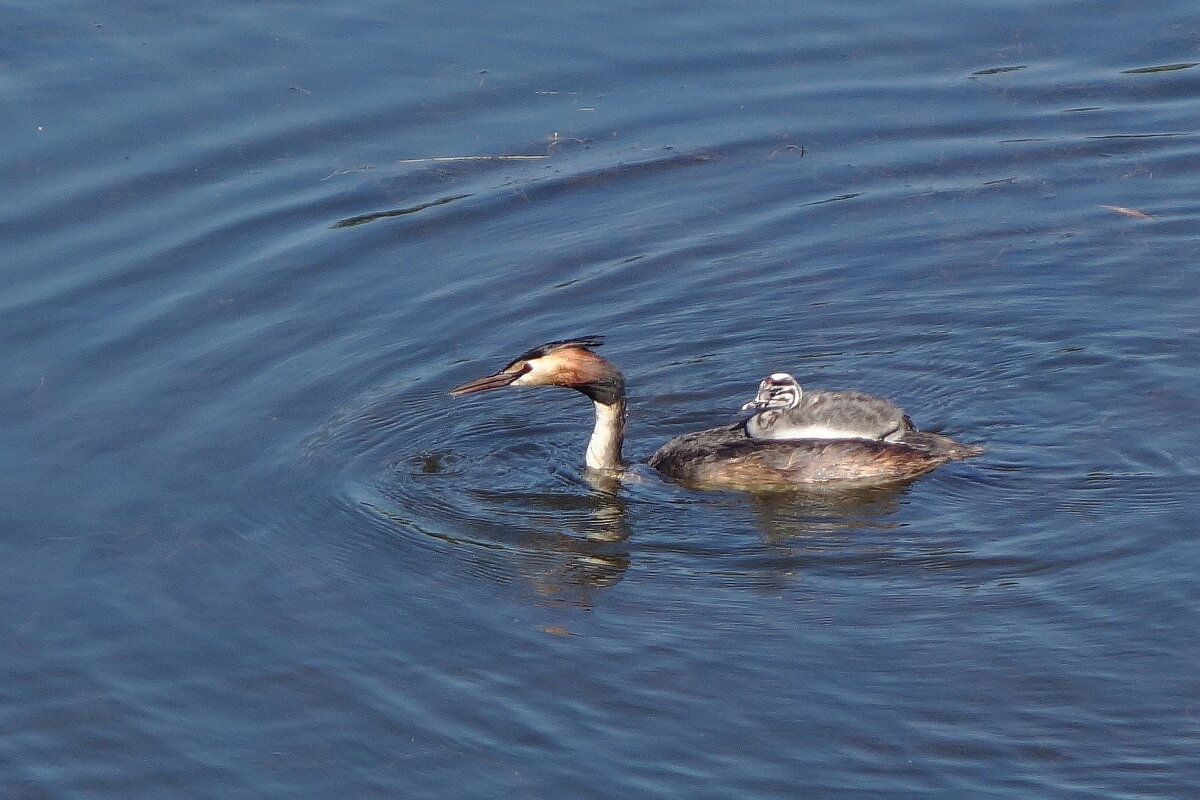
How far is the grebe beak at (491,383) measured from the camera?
9836 millimetres

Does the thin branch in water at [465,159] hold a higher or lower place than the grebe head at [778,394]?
higher

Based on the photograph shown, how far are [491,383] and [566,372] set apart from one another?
446 mm

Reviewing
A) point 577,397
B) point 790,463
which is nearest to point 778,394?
point 790,463

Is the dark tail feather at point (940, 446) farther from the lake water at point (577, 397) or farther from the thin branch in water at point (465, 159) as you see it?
the thin branch in water at point (465, 159)

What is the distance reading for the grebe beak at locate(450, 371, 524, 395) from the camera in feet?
32.3

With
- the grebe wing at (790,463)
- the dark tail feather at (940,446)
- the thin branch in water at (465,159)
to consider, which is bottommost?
the grebe wing at (790,463)

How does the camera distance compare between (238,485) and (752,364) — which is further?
(752,364)

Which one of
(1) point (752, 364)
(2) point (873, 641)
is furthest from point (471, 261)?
(2) point (873, 641)

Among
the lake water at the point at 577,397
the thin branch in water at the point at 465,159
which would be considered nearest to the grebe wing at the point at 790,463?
the lake water at the point at 577,397

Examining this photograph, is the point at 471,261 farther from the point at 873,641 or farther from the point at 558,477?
the point at 873,641

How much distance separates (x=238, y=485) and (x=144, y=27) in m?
6.82

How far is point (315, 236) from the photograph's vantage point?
12.5 metres

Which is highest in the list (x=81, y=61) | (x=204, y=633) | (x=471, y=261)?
(x=81, y=61)

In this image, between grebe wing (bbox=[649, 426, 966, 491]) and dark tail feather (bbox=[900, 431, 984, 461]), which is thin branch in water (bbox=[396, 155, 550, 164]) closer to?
grebe wing (bbox=[649, 426, 966, 491])
